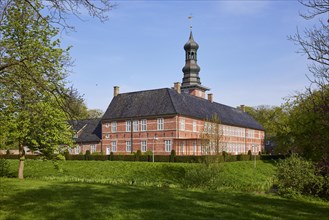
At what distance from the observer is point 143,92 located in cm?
4625

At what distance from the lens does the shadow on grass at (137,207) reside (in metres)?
8.45

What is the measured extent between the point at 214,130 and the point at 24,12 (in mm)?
17085

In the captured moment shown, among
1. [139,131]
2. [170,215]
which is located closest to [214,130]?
[170,215]

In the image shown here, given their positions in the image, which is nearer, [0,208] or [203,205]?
[0,208]

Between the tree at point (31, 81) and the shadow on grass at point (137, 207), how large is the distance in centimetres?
267

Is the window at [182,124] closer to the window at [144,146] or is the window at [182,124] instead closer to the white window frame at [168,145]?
the white window frame at [168,145]

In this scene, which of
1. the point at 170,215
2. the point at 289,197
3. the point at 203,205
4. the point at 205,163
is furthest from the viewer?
→ the point at 205,163

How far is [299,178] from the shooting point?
14.4 m

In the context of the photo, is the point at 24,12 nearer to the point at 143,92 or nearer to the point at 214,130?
the point at 214,130

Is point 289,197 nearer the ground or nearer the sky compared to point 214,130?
nearer the ground

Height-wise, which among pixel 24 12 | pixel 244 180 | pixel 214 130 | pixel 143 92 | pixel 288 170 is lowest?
pixel 244 180

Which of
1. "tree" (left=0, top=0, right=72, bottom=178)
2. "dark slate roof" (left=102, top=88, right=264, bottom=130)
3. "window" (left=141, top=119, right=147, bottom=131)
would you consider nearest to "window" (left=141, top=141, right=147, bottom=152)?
"window" (left=141, top=119, right=147, bottom=131)

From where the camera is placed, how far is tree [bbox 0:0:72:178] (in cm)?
805

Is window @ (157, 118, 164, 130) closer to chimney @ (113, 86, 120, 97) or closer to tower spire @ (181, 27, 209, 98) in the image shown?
chimney @ (113, 86, 120, 97)
